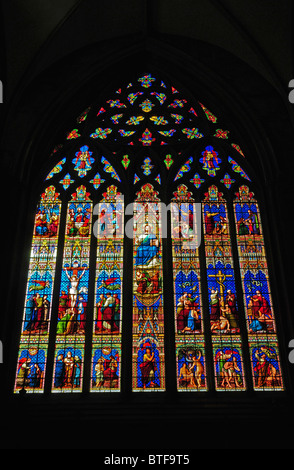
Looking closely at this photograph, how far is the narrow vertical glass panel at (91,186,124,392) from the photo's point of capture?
7.63 metres

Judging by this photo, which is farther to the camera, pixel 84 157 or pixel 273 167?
pixel 84 157

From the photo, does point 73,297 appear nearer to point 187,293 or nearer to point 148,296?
point 148,296

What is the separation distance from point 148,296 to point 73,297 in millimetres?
1224

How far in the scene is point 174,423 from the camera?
679cm

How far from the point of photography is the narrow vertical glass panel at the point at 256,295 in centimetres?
762

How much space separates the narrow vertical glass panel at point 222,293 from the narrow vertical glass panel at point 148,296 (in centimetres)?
83

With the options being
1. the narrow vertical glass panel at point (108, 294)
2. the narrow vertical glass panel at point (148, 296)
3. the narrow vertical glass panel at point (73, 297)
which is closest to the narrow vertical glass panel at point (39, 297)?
the narrow vertical glass panel at point (73, 297)

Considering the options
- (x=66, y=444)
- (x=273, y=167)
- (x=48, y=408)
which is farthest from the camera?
(x=273, y=167)

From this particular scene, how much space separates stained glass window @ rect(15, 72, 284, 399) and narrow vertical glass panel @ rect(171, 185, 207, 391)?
0.02 m

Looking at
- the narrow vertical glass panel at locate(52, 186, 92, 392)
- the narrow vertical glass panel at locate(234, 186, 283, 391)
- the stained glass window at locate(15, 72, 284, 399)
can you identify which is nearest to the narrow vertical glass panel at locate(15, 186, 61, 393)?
the stained glass window at locate(15, 72, 284, 399)

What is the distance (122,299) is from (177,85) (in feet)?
15.7

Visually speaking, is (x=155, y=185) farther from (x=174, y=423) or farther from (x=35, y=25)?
(x=174, y=423)

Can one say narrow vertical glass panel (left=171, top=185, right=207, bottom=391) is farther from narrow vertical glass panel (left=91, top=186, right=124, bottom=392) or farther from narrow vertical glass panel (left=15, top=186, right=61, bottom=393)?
narrow vertical glass panel (left=15, top=186, right=61, bottom=393)

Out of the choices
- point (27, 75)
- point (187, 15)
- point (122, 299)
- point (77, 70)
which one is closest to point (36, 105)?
point (27, 75)
